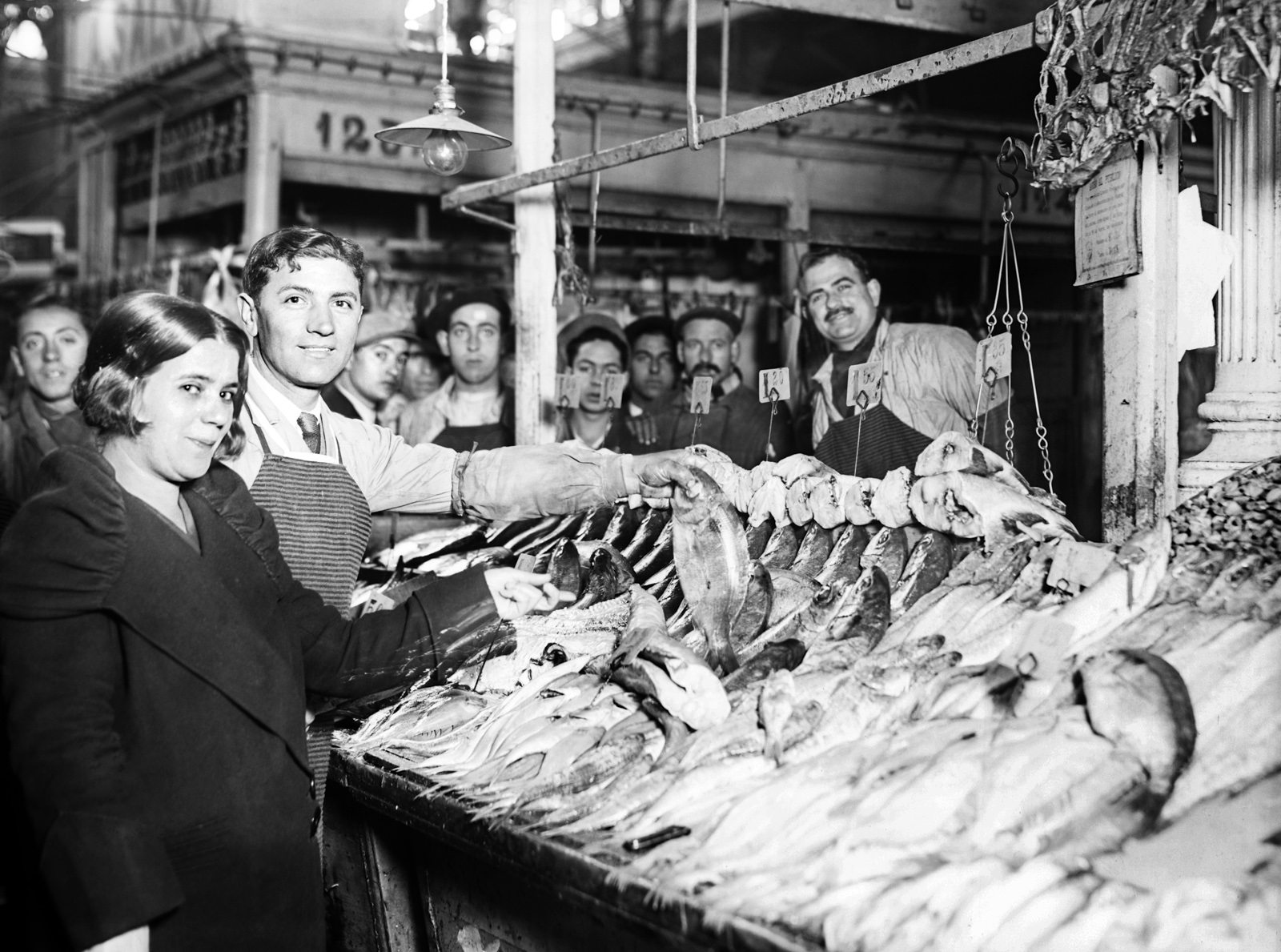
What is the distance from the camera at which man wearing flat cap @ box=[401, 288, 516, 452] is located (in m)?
6.44

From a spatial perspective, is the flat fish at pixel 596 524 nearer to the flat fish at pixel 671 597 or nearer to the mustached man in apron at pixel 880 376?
the flat fish at pixel 671 597

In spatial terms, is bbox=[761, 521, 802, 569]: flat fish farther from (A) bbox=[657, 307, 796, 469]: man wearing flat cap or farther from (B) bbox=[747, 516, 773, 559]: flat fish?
(A) bbox=[657, 307, 796, 469]: man wearing flat cap

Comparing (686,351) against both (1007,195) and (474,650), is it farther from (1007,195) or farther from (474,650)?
(474,650)

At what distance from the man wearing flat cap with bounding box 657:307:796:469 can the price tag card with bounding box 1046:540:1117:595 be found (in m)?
2.25

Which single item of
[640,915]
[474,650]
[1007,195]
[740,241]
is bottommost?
[640,915]

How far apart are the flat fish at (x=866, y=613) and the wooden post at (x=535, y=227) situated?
9.19 feet

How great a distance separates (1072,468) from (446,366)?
13.1 ft

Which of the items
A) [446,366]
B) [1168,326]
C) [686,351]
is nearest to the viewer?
[1168,326]

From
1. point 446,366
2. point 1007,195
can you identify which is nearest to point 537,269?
point 446,366

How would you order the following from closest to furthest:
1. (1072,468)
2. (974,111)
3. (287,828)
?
1. (287,828)
2. (1072,468)
3. (974,111)

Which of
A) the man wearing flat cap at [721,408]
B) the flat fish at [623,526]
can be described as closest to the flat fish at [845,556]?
the flat fish at [623,526]

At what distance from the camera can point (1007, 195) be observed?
3.40 m

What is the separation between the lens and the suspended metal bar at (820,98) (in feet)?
9.91

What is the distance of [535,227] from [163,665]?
352cm
